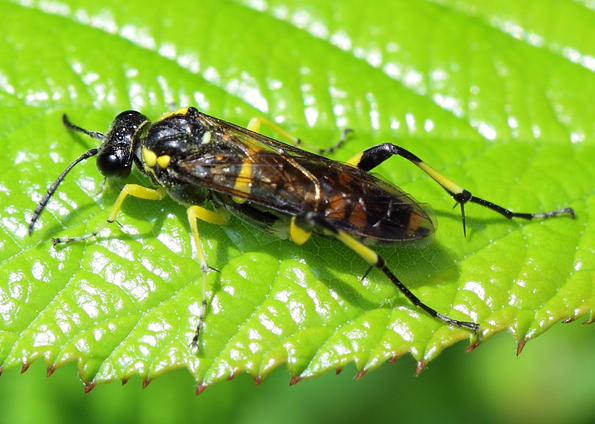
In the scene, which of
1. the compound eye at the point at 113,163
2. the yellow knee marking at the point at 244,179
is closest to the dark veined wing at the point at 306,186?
the yellow knee marking at the point at 244,179

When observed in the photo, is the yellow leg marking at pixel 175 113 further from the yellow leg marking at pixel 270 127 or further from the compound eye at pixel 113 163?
the yellow leg marking at pixel 270 127

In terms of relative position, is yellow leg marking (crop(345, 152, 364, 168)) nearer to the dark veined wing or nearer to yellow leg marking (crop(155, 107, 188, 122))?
the dark veined wing

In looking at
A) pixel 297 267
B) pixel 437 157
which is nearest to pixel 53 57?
pixel 297 267

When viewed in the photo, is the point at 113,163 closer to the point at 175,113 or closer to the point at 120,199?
the point at 120,199

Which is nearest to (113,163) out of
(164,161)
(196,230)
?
(164,161)

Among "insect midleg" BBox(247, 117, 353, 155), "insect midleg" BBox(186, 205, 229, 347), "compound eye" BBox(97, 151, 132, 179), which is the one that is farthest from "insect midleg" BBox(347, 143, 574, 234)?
"compound eye" BBox(97, 151, 132, 179)

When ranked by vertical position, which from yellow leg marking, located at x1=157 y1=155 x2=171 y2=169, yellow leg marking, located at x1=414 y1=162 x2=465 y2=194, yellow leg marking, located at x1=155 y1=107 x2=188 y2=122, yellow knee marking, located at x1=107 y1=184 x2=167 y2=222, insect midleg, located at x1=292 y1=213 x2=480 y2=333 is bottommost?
insect midleg, located at x1=292 y1=213 x2=480 y2=333

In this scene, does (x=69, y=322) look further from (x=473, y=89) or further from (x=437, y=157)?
(x=473, y=89)
